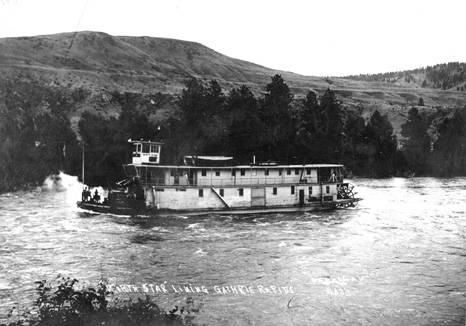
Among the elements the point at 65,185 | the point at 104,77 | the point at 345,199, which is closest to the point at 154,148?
the point at 345,199

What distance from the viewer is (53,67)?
154 meters

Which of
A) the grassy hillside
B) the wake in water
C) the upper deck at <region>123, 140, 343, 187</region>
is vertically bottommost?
the wake in water

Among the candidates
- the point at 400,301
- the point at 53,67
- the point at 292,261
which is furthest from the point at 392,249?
the point at 53,67

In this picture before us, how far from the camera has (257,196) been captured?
50.8 meters

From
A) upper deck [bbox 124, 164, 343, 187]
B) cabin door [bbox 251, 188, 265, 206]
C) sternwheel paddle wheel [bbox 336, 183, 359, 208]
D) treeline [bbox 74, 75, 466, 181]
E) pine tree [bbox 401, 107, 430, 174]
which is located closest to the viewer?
upper deck [bbox 124, 164, 343, 187]

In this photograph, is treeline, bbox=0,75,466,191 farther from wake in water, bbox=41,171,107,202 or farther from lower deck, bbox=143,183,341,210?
lower deck, bbox=143,183,341,210

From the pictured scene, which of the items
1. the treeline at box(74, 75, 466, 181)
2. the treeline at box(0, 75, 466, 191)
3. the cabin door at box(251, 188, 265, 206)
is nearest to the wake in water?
the treeline at box(0, 75, 466, 191)

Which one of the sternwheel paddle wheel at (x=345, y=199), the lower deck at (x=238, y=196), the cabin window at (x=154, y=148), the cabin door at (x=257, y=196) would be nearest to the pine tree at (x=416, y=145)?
the sternwheel paddle wheel at (x=345, y=199)

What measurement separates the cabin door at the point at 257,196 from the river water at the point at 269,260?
2.34 meters

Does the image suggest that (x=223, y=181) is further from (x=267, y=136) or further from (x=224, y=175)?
(x=267, y=136)

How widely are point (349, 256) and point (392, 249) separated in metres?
3.74

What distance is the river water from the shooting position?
69.2ft

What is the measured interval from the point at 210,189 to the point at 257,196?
5.11 m

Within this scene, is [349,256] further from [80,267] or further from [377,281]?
[80,267]
